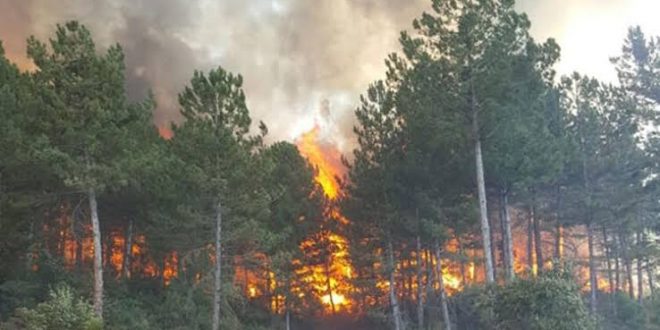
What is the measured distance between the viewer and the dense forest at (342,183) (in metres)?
20.8

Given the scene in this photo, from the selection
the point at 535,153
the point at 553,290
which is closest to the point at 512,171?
the point at 535,153

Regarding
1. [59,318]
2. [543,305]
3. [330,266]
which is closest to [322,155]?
[330,266]

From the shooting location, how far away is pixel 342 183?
37.6 meters

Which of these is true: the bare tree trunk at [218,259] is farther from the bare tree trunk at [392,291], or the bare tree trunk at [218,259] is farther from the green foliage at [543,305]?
the bare tree trunk at [392,291]

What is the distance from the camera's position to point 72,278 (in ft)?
85.7

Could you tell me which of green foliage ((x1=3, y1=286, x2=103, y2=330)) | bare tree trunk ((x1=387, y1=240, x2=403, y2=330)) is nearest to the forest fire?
bare tree trunk ((x1=387, y1=240, x2=403, y2=330))

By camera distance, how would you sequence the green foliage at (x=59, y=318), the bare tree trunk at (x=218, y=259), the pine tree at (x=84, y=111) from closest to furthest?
the green foliage at (x=59, y=318) → the pine tree at (x=84, y=111) → the bare tree trunk at (x=218, y=259)

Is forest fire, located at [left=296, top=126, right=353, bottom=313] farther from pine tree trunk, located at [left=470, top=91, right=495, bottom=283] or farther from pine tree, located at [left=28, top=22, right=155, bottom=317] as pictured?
pine tree, located at [left=28, top=22, right=155, bottom=317]

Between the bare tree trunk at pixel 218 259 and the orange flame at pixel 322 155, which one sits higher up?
the orange flame at pixel 322 155

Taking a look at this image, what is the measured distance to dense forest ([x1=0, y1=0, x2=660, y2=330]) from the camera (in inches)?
819

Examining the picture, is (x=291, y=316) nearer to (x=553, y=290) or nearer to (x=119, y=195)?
(x=119, y=195)

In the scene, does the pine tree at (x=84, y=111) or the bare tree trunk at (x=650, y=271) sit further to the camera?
the bare tree trunk at (x=650, y=271)

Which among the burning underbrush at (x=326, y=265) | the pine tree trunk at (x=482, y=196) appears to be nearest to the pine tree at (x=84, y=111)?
the burning underbrush at (x=326, y=265)

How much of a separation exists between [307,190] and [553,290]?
19889 millimetres
